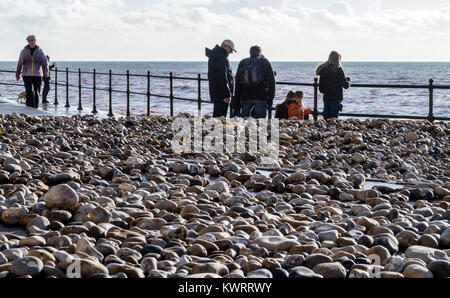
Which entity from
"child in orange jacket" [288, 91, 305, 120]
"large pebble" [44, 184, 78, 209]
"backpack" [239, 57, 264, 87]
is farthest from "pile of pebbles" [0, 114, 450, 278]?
"child in orange jacket" [288, 91, 305, 120]

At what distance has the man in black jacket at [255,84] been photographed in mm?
9641

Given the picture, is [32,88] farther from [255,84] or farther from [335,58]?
[335,58]

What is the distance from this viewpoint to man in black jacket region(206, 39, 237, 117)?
9.90 meters

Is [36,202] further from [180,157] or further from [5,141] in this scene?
[5,141]

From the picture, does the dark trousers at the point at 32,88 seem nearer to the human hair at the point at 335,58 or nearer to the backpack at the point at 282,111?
the backpack at the point at 282,111

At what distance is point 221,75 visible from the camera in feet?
32.9

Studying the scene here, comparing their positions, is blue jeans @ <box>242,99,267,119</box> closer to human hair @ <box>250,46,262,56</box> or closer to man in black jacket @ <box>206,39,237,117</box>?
man in black jacket @ <box>206,39,237,117</box>

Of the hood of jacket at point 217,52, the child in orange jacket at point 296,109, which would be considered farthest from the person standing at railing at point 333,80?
the hood of jacket at point 217,52

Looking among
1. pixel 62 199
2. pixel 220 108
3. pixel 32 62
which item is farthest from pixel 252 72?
pixel 62 199
